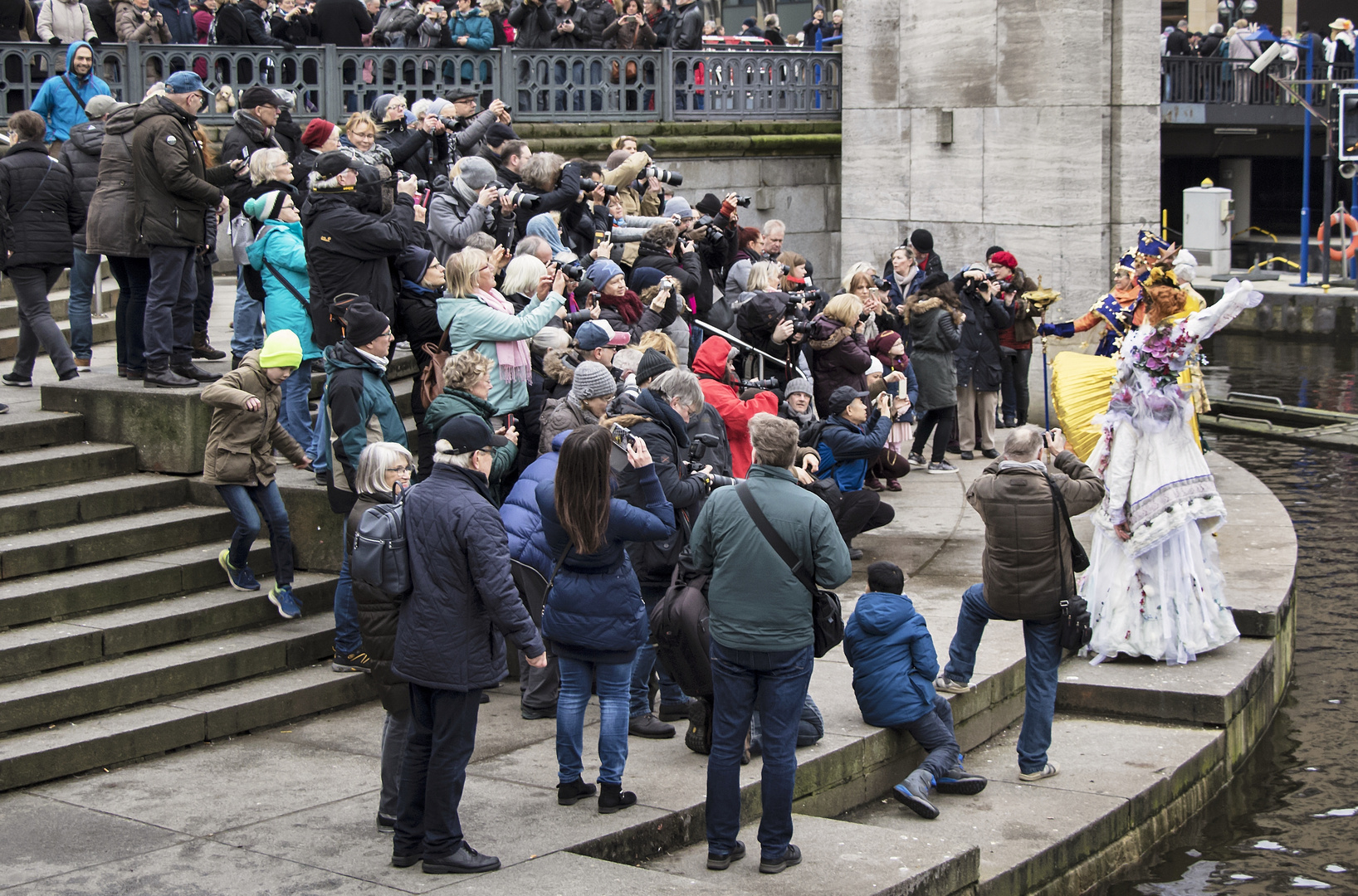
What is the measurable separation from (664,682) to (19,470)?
12.1ft

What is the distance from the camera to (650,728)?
6594 millimetres

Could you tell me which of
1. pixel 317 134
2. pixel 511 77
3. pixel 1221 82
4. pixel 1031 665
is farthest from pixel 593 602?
pixel 1221 82

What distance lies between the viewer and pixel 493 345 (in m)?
7.88

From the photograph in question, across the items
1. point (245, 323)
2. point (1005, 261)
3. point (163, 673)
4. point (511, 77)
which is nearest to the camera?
point (163, 673)

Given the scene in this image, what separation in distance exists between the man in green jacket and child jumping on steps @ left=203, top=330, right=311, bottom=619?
9.59 ft

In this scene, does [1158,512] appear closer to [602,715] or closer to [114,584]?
[602,715]

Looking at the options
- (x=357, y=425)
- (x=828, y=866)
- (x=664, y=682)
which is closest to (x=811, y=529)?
(x=828, y=866)

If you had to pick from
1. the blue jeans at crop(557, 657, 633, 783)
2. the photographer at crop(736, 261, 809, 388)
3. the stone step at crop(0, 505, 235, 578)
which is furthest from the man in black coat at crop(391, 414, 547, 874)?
the photographer at crop(736, 261, 809, 388)

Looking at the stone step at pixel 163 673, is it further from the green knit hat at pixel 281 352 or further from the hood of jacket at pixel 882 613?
the hood of jacket at pixel 882 613

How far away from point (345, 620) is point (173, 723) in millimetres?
933

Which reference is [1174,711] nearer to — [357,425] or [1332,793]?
[1332,793]

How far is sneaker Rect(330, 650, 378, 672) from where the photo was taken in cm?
→ 700

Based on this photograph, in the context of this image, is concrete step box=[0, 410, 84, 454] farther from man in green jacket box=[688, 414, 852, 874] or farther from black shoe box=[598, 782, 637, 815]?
man in green jacket box=[688, 414, 852, 874]

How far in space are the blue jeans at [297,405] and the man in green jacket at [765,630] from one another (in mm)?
3771
